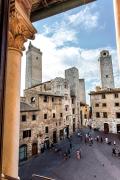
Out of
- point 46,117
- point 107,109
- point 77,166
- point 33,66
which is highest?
point 33,66

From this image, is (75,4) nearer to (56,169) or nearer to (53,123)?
(56,169)

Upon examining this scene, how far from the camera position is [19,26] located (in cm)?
262

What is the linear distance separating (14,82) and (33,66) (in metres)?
28.9

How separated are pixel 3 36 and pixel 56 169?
45.6 feet

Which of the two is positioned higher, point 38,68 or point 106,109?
point 38,68

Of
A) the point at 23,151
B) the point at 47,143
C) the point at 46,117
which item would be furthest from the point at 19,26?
the point at 47,143

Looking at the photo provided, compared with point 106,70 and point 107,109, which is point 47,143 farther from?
point 106,70

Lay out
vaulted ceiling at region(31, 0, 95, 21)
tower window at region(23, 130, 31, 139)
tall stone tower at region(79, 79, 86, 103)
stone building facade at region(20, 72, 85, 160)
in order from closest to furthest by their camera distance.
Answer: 1. vaulted ceiling at region(31, 0, 95, 21)
2. tower window at region(23, 130, 31, 139)
3. stone building facade at region(20, 72, 85, 160)
4. tall stone tower at region(79, 79, 86, 103)

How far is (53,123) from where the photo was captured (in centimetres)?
2141

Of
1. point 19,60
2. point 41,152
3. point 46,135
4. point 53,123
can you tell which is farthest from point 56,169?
point 19,60

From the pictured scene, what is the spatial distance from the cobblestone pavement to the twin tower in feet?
53.8

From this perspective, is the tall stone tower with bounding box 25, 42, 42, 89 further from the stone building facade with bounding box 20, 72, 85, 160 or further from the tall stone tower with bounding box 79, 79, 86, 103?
the tall stone tower with bounding box 79, 79, 86, 103

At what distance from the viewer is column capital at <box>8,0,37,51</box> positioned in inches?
94.2

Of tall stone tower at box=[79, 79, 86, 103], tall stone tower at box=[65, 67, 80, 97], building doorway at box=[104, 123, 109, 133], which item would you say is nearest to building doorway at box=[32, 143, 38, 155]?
building doorway at box=[104, 123, 109, 133]
